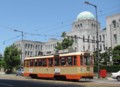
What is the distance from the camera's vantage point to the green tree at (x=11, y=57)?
71.4m

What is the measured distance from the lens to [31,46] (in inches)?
5002

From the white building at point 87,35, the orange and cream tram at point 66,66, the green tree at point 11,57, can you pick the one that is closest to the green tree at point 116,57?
the white building at point 87,35

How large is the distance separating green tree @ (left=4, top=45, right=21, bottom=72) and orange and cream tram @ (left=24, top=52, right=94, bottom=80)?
37.4m

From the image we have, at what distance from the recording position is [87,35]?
9419 centimetres

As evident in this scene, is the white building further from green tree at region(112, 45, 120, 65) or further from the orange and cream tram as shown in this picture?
the orange and cream tram

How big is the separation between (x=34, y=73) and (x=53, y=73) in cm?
424

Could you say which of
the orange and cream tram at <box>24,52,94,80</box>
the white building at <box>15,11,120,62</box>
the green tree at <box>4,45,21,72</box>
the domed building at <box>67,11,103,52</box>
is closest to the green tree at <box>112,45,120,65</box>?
the white building at <box>15,11,120,62</box>

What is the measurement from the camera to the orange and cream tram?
92.7ft

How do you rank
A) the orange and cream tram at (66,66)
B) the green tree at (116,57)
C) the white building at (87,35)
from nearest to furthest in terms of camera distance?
the orange and cream tram at (66,66), the green tree at (116,57), the white building at (87,35)

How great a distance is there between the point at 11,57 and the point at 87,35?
1235 inches

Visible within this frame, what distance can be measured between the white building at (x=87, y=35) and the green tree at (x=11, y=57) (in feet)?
28.8

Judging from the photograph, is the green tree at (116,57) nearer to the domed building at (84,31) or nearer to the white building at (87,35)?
the white building at (87,35)

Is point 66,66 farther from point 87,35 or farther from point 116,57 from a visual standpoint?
point 87,35

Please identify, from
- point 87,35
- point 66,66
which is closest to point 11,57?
point 87,35
